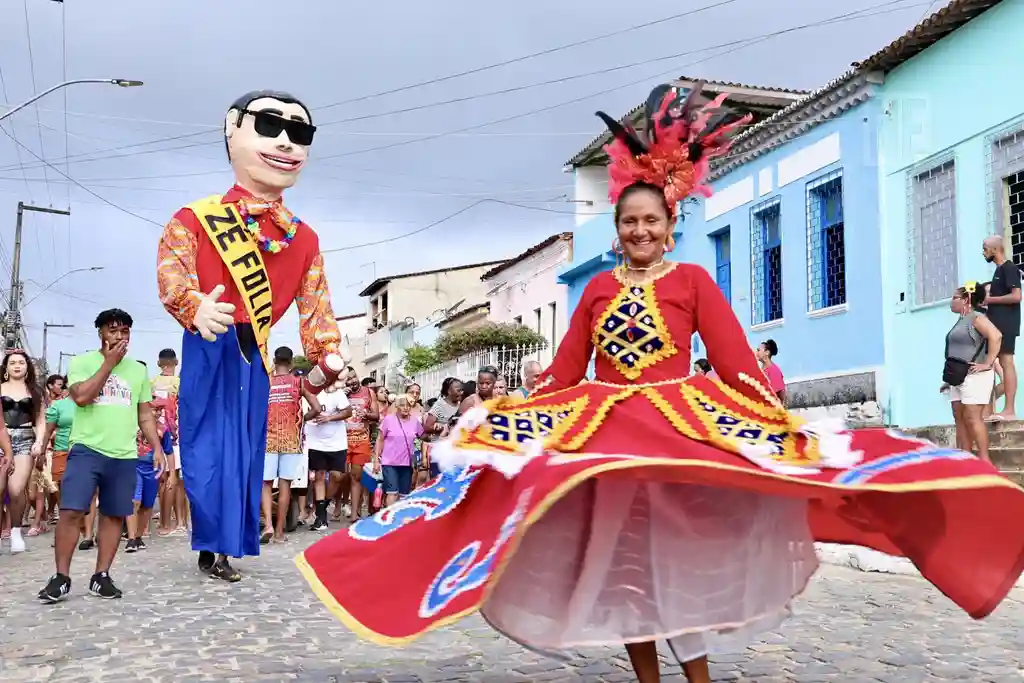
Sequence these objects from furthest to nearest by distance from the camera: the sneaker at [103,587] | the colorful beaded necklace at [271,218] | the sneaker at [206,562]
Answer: the sneaker at [206,562]
the sneaker at [103,587]
the colorful beaded necklace at [271,218]

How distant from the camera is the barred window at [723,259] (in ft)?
62.0

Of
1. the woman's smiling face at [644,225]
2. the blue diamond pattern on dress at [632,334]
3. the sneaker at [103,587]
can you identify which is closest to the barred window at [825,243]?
the sneaker at [103,587]

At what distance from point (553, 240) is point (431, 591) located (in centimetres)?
2497

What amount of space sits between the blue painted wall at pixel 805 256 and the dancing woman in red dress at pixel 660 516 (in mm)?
11043

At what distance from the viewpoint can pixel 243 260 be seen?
606 cm

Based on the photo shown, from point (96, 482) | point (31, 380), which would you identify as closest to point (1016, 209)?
point (96, 482)

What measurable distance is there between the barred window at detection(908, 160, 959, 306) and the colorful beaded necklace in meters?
9.17

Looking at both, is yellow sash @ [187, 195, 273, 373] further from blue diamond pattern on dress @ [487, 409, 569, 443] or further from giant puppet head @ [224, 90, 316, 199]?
blue diamond pattern on dress @ [487, 409, 569, 443]

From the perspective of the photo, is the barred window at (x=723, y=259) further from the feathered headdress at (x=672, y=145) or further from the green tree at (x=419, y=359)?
the green tree at (x=419, y=359)

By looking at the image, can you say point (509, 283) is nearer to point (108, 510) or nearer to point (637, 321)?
point (108, 510)

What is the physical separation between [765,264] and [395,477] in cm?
783

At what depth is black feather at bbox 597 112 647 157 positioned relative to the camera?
424 cm

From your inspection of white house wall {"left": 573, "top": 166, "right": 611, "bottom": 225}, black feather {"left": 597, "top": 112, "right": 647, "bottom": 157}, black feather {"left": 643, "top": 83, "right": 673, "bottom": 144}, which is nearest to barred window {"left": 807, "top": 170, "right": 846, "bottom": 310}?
white house wall {"left": 573, "top": 166, "right": 611, "bottom": 225}

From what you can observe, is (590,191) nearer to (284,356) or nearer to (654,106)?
(284,356)
